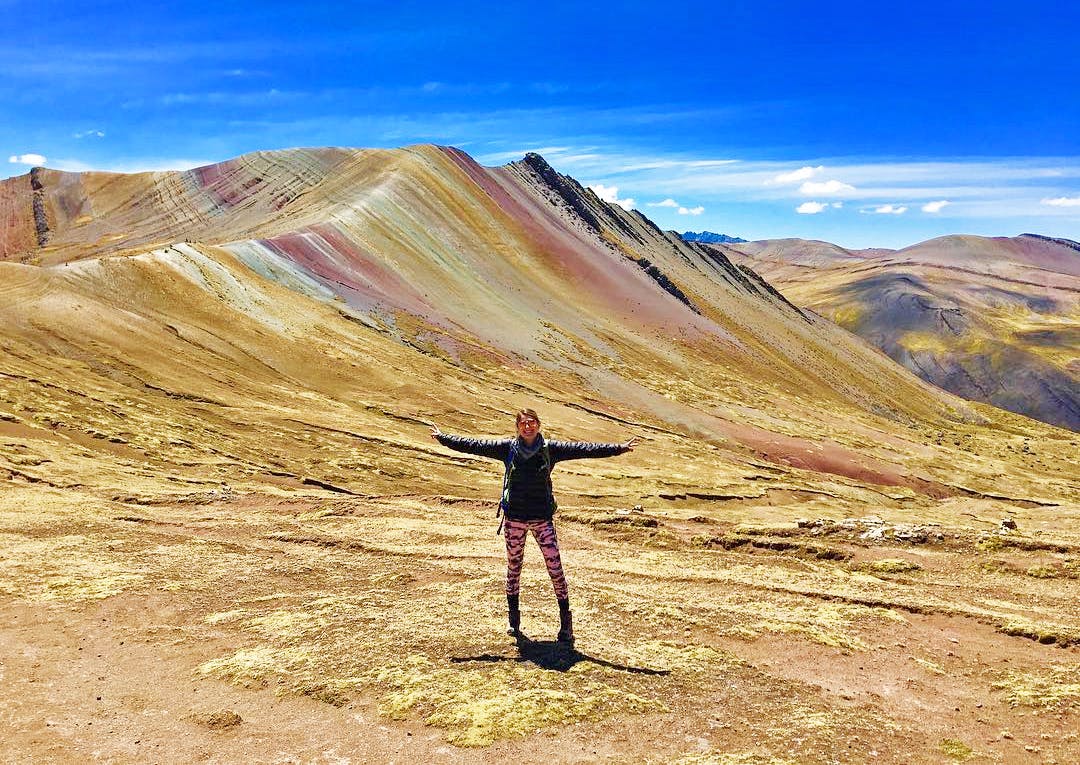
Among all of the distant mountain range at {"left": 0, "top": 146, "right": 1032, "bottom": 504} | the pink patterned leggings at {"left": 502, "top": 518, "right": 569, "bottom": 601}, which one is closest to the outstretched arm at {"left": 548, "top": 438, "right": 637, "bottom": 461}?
the pink patterned leggings at {"left": 502, "top": 518, "right": 569, "bottom": 601}

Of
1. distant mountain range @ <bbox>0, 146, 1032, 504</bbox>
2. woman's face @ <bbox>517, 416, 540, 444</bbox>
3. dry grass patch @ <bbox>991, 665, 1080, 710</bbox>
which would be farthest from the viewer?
distant mountain range @ <bbox>0, 146, 1032, 504</bbox>

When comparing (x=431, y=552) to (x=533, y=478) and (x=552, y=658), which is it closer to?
(x=552, y=658)

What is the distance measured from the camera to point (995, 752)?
7.27m

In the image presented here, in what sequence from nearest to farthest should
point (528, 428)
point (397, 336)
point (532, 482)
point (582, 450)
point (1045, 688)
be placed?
1. point (1045, 688)
2. point (528, 428)
3. point (532, 482)
4. point (582, 450)
5. point (397, 336)

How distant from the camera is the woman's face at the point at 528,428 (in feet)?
29.3

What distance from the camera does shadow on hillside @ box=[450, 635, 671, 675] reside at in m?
9.00

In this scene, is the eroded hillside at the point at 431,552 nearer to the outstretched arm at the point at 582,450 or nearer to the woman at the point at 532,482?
the woman at the point at 532,482

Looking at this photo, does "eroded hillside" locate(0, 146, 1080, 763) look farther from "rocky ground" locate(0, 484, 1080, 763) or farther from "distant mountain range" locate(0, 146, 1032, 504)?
"distant mountain range" locate(0, 146, 1032, 504)

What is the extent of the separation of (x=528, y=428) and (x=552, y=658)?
9.83ft

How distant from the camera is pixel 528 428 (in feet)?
29.5

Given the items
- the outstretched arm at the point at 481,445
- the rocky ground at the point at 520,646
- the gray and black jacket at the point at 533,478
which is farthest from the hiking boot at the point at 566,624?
the outstretched arm at the point at 481,445

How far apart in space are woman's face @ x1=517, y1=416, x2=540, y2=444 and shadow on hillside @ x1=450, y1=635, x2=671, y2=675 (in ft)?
Answer: 9.13

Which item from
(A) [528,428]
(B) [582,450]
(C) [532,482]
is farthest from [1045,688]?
(A) [528,428]

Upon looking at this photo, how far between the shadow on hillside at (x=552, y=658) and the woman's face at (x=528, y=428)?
2.78 metres
